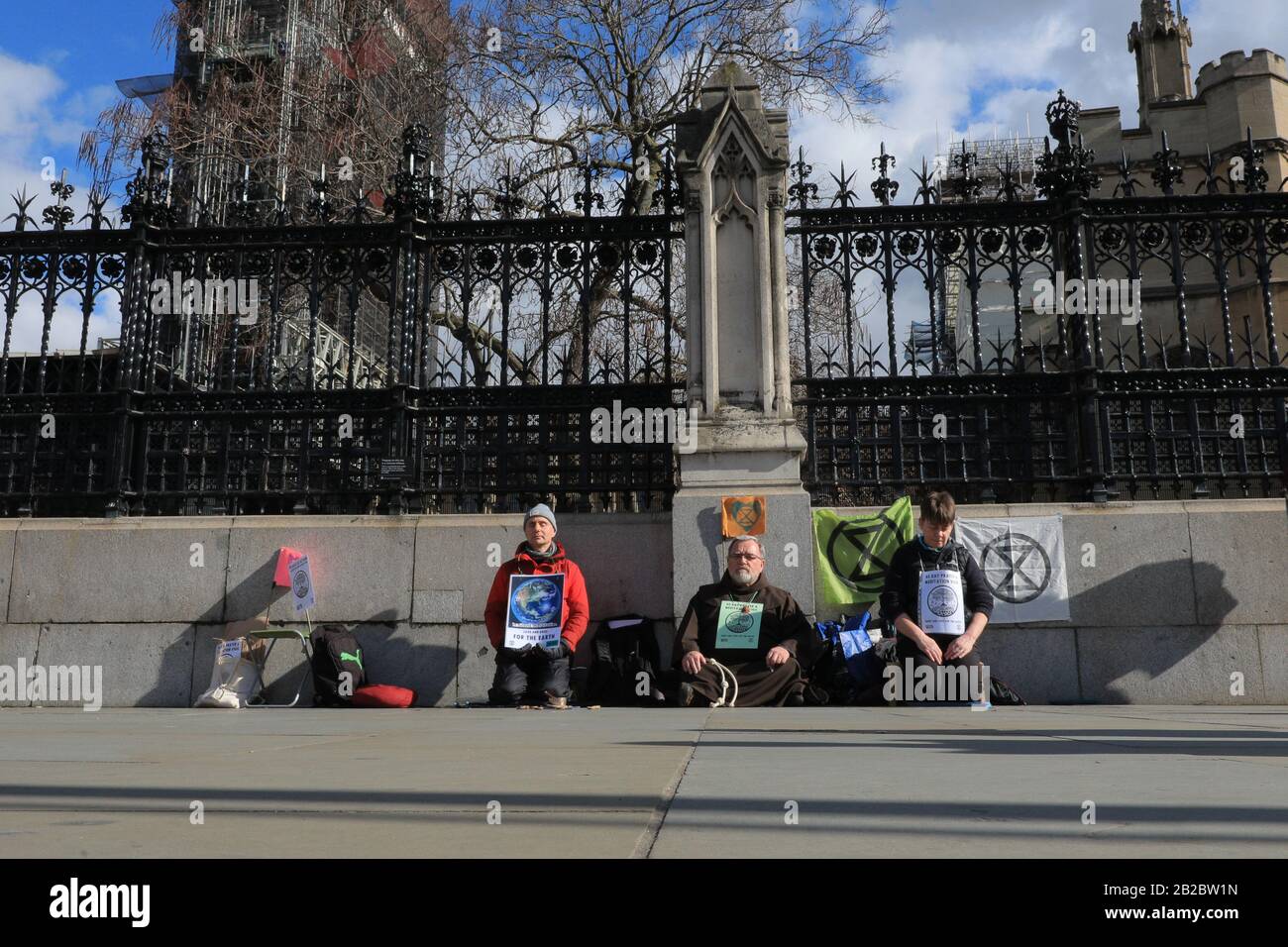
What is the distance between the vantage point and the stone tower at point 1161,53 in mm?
34969

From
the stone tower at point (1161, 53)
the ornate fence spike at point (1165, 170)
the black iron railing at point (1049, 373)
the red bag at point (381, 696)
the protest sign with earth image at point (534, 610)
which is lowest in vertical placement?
the red bag at point (381, 696)

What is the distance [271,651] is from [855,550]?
5220mm

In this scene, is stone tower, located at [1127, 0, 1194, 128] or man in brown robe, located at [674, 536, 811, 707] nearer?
man in brown robe, located at [674, 536, 811, 707]

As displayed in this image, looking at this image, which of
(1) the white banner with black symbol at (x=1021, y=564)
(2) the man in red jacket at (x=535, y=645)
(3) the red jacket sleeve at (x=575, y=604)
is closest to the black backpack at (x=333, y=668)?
(2) the man in red jacket at (x=535, y=645)

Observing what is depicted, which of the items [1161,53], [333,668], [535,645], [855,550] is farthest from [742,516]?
[1161,53]

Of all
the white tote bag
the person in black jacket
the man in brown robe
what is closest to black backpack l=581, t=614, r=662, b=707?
the man in brown robe

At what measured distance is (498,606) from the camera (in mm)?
8477

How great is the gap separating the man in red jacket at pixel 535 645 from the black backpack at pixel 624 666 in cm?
34

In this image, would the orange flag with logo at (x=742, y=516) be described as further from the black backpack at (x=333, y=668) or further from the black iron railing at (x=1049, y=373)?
the black backpack at (x=333, y=668)

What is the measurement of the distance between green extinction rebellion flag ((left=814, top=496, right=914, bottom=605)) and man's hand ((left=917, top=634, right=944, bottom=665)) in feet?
5.09

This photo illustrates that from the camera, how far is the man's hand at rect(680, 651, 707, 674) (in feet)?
25.1

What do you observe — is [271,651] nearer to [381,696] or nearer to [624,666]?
[381,696]

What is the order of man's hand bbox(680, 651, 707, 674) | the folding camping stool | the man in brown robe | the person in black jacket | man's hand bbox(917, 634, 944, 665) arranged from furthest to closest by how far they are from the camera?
the folding camping stool < the man in brown robe < man's hand bbox(680, 651, 707, 674) < the person in black jacket < man's hand bbox(917, 634, 944, 665)

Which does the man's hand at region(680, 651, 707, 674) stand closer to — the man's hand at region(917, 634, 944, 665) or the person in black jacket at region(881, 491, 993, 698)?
the person in black jacket at region(881, 491, 993, 698)
